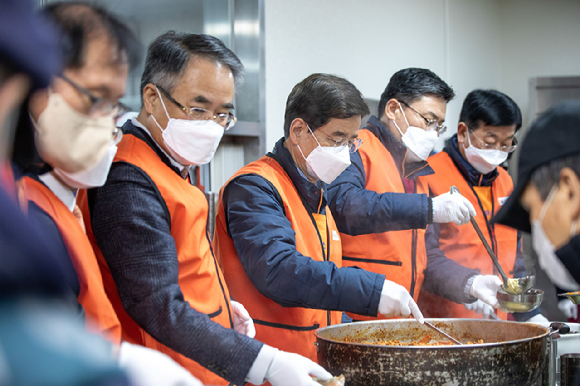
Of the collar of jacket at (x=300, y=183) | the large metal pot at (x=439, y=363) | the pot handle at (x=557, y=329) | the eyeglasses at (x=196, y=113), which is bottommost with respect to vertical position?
the pot handle at (x=557, y=329)

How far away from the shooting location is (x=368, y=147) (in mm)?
2178

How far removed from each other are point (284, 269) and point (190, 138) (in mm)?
428

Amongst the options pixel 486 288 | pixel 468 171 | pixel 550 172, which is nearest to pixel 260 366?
pixel 550 172

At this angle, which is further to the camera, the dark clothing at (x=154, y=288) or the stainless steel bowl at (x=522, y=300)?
the stainless steel bowl at (x=522, y=300)

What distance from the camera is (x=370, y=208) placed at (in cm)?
189

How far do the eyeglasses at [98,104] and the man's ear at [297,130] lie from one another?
2.71ft

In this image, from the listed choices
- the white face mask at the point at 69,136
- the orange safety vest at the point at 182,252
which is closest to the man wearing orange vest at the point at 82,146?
the white face mask at the point at 69,136

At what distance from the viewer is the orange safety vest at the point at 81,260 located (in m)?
0.94

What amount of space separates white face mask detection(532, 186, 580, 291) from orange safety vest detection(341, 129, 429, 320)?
1.08m

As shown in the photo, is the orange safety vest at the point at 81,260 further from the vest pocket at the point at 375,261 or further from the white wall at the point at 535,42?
the white wall at the point at 535,42

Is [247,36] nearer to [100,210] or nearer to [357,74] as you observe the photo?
[357,74]

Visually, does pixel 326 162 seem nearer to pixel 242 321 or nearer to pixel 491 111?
pixel 242 321

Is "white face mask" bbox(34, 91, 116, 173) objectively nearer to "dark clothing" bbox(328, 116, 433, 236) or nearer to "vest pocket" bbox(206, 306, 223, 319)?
"vest pocket" bbox(206, 306, 223, 319)

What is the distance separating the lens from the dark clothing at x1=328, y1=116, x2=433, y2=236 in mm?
1885
